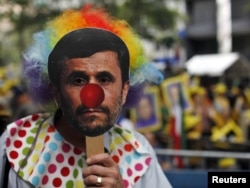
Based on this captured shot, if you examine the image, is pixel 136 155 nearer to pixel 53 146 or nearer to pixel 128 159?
pixel 128 159

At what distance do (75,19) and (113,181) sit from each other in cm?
52

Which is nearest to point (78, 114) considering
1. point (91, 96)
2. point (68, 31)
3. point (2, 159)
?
point (91, 96)

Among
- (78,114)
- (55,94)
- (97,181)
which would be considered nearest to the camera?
Result: (97,181)

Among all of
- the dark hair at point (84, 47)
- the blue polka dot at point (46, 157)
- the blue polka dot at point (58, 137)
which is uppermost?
the dark hair at point (84, 47)

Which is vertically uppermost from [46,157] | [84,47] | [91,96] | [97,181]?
[84,47]

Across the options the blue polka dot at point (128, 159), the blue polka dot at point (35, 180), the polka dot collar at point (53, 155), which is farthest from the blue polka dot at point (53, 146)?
Result: the blue polka dot at point (128, 159)

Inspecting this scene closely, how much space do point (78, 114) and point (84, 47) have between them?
7.1 inches

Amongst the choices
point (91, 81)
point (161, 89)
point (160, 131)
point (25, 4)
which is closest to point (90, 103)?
point (91, 81)

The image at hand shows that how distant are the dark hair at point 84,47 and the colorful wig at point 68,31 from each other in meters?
0.07

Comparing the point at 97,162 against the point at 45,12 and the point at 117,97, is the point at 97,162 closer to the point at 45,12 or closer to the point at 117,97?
the point at 117,97

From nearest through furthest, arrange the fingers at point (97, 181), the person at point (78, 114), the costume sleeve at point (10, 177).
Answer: the fingers at point (97, 181) < the person at point (78, 114) < the costume sleeve at point (10, 177)

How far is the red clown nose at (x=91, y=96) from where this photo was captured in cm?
178

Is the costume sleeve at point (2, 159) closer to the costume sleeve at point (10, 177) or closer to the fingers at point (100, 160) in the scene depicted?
the costume sleeve at point (10, 177)

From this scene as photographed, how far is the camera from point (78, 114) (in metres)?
1.82
